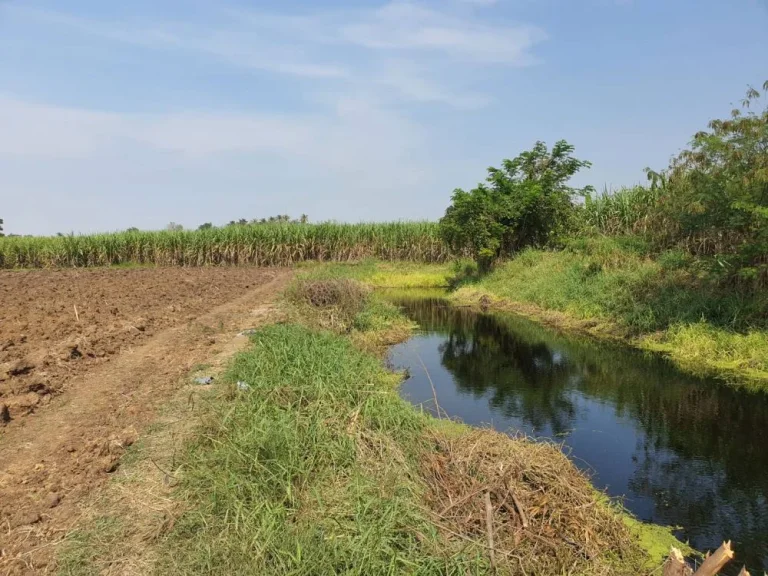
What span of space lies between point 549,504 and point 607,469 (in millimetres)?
2590

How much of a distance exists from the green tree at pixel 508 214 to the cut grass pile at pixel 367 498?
18.5 meters

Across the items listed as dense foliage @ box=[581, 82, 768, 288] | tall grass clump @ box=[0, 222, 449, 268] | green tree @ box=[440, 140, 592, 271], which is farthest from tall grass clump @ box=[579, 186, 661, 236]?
tall grass clump @ box=[0, 222, 449, 268]

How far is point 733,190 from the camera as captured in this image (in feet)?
39.8

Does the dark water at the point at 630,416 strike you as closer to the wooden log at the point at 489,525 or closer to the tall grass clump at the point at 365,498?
the tall grass clump at the point at 365,498

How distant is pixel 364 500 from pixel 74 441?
3.49 meters

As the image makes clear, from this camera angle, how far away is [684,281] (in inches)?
583

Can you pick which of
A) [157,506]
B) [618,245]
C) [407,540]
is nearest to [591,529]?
[407,540]

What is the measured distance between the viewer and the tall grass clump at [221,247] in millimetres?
34531

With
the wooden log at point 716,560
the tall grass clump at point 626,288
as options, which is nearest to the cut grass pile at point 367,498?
the wooden log at point 716,560

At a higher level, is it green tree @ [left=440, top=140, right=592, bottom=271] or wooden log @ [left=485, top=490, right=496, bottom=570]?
green tree @ [left=440, top=140, right=592, bottom=271]

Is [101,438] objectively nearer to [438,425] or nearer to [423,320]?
[438,425]

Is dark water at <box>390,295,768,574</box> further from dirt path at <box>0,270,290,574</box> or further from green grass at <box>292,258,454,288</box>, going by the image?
green grass at <box>292,258,454,288</box>

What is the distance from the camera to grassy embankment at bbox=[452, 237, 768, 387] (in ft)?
37.9

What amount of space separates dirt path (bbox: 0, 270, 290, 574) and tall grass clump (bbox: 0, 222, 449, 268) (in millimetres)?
24211
